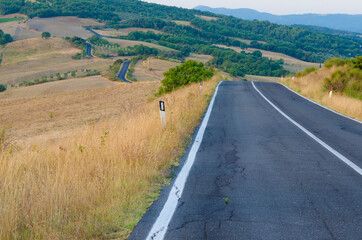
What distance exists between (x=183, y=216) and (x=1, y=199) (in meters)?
2.26

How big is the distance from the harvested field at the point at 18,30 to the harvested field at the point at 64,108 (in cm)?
6987

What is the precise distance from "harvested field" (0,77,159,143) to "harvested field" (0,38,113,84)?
23.6m

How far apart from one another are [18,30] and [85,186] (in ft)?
428

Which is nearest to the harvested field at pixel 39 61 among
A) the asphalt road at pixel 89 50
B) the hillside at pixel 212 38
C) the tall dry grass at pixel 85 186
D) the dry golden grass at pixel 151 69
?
the asphalt road at pixel 89 50

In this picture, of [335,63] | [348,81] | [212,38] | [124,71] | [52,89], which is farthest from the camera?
[212,38]

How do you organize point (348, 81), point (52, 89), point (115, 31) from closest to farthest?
1. point (348, 81)
2. point (52, 89)
3. point (115, 31)

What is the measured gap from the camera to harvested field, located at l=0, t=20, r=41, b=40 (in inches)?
4260

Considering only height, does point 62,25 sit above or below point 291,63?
above

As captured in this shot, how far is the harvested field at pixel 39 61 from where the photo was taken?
233 feet

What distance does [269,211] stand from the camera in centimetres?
397

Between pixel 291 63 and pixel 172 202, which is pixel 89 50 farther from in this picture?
pixel 172 202

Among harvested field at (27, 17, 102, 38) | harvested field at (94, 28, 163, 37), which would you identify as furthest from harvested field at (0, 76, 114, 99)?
harvested field at (94, 28, 163, 37)

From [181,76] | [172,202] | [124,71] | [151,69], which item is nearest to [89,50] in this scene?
[124,71]

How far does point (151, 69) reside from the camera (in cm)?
7275
